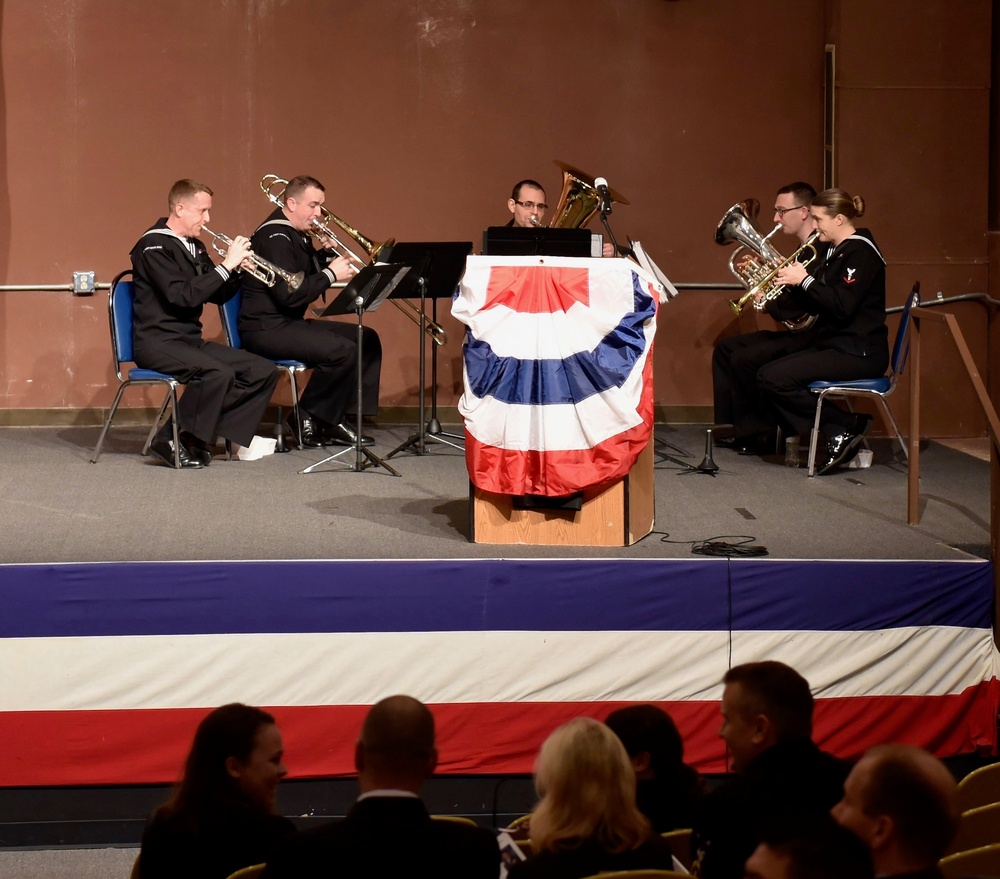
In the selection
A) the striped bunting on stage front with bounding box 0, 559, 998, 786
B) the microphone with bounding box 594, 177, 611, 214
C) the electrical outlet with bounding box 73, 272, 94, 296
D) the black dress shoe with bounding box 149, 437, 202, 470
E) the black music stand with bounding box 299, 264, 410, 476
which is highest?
the microphone with bounding box 594, 177, 611, 214

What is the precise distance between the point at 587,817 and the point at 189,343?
4.74 metres

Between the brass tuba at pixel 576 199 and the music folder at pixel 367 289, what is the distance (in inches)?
33.9

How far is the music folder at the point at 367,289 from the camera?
5.94 metres

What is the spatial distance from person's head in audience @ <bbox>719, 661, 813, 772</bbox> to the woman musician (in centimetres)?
363

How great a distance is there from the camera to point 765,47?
808 centimetres

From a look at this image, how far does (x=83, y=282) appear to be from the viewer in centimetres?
795

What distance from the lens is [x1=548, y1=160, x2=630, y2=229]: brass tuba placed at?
631 cm

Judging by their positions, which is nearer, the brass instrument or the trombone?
the brass instrument

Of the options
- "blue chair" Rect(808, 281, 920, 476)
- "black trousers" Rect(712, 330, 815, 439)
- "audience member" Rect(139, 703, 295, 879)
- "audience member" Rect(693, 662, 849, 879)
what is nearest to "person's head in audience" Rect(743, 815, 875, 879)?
"audience member" Rect(693, 662, 849, 879)

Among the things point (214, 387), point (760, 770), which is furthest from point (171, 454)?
point (760, 770)

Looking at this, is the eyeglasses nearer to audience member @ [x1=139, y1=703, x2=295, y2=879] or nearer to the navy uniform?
the navy uniform

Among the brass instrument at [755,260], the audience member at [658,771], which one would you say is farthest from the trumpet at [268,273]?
the audience member at [658,771]

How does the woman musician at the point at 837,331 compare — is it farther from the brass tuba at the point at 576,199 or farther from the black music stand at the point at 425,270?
the black music stand at the point at 425,270

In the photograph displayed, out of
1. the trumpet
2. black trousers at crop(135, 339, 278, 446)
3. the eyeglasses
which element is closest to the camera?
black trousers at crop(135, 339, 278, 446)
